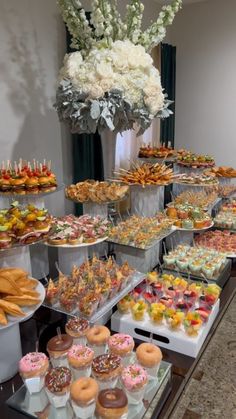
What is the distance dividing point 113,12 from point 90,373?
1.27m

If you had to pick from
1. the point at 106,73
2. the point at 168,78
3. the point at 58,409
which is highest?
the point at 168,78

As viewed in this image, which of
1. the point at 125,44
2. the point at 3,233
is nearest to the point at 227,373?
the point at 3,233

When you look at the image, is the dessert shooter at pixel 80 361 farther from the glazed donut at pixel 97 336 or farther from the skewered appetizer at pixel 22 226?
the skewered appetizer at pixel 22 226

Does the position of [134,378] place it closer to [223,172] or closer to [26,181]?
[26,181]

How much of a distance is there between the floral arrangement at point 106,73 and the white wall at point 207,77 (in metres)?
2.20

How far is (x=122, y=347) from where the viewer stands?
0.87 metres

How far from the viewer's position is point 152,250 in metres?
1.46

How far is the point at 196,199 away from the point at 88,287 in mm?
1046

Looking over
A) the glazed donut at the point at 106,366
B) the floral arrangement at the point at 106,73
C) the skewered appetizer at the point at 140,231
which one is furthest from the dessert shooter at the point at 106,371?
the floral arrangement at the point at 106,73

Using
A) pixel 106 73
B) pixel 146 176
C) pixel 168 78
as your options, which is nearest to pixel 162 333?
pixel 146 176

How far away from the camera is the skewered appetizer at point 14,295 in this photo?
0.78 metres

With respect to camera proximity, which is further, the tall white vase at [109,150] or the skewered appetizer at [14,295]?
the tall white vase at [109,150]

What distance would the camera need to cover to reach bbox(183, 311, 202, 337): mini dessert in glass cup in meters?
1.02

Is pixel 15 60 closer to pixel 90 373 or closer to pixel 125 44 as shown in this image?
pixel 125 44
